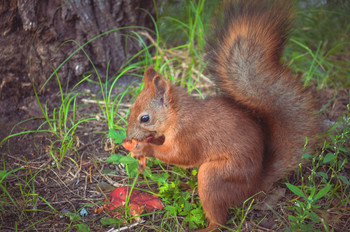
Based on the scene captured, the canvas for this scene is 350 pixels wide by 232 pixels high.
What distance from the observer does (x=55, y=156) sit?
2201 millimetres

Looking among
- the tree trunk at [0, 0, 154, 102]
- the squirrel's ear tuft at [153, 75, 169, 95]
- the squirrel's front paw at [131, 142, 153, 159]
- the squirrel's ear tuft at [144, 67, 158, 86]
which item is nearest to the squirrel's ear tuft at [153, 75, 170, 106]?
the squirrel's ear tuft at [153, 75, 169, 95]

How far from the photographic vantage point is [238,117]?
1.83m

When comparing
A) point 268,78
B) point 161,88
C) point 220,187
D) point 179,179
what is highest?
point 268,78

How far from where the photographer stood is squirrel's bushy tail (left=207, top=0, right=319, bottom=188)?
1785 mm

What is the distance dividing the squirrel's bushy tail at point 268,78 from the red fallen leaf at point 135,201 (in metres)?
0.66

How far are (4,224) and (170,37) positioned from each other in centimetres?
242

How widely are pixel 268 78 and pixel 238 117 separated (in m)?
0.27

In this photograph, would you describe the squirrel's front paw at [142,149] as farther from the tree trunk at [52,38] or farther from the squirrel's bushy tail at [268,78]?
the tree trunk at [52,38]

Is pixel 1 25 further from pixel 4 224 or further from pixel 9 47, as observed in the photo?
pixel 4 224

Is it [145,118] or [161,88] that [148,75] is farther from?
[145,118]

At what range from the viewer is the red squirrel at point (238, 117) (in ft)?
5.80

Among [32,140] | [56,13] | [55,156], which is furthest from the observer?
[56,13]

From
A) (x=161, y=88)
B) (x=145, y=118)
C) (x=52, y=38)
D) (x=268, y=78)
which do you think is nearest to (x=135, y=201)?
(x=145, y=118)

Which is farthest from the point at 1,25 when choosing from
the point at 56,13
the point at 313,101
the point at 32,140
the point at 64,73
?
the point at 313,101
